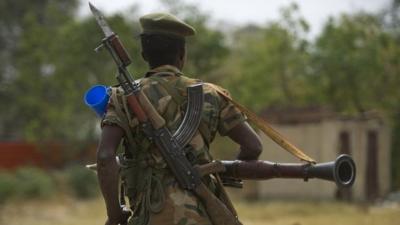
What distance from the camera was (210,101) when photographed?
363 cm

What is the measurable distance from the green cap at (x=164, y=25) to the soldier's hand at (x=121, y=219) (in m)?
0.80

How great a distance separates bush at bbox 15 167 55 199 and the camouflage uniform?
575 inches

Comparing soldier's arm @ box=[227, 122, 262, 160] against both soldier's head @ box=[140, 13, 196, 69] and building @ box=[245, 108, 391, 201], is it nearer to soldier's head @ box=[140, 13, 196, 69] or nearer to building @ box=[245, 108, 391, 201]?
soldier's head @ box=[140, 13, 196, 69]

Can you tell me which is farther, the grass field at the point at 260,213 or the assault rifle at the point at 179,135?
the grass field at the point at 260,213

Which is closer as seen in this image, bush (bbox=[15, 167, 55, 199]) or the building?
the building

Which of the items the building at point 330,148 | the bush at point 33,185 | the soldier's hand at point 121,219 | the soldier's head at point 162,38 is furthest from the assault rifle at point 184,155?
the bush at point 33,185

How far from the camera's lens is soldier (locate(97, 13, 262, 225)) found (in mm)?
3477

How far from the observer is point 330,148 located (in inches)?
683

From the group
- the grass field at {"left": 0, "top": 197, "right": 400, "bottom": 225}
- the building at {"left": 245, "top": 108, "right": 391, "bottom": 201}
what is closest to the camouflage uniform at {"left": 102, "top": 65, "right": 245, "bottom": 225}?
the grass field at {"left": 0, "top": 197, "right": 400, "bottom": 225}

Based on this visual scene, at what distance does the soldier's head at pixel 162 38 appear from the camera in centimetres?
363

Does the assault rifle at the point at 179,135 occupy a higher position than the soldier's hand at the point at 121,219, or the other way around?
the assault rifle at the point at 179,135

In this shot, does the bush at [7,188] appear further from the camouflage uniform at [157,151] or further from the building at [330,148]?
the camouflage uniform at [157,151]

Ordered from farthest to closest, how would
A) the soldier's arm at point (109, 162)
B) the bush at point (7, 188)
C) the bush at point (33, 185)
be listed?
the bush at point (33, 185) → the bush at point (7, 188) → the soldier's arm at point (109, 162)

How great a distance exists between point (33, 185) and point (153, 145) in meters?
15.2
